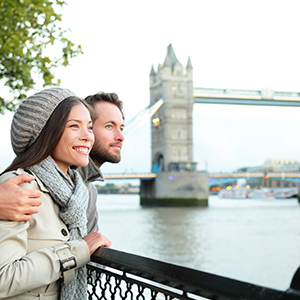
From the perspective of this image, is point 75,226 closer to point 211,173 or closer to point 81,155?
point 81,155

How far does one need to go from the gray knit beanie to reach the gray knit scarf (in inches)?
2.4

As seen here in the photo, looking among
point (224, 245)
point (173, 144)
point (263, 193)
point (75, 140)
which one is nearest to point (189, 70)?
point (173, 144)

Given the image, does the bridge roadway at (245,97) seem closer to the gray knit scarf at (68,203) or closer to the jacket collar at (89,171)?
the jacket collar at (89,171)

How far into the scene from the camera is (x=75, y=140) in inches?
35.7

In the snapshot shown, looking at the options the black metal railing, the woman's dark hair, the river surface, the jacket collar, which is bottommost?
the river surface

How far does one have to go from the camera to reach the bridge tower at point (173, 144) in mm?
23828

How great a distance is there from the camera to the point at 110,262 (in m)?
0.88

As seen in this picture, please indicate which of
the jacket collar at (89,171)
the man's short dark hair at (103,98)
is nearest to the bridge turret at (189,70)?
the man's short dark hair at (103,98)

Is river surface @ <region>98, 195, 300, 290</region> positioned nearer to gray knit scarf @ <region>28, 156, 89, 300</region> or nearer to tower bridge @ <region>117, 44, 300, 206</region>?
gray knit scarf @ <region>28, 156, 89, 300</region>

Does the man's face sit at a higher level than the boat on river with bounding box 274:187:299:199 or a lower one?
higher

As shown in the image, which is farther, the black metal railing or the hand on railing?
the hand on railing

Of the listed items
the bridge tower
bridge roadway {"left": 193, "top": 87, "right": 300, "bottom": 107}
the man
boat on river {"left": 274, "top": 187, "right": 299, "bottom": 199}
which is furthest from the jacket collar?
boat on river {"left": 274, "top": 187, "right": 299, "bottom": 199}

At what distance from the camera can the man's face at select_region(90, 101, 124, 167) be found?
1316 mm

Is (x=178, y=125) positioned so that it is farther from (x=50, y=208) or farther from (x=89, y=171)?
(x=50, y=208)
